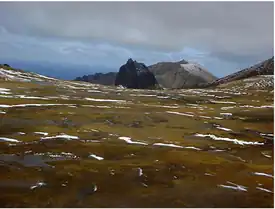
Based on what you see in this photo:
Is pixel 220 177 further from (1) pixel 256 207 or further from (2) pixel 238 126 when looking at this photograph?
(2) pixel 238 126

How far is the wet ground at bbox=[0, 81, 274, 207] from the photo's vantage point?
2480 cm

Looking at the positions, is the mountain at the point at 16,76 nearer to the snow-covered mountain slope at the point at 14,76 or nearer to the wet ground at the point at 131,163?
the snow-covered mountain slope at the point at 14,76

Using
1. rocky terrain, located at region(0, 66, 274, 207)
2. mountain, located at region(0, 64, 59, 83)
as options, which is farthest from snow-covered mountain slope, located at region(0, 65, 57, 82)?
rocky terrain, located at region(0, 66, 274, 207)

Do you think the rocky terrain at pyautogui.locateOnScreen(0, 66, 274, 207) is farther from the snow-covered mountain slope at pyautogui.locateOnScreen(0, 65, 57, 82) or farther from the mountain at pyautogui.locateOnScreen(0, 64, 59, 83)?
the snow-covered mountain slope at pyautogui.locateOnScreen(0, 65, 57, 82)

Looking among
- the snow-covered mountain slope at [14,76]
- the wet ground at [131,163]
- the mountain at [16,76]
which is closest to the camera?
the wet ground at [131,163]

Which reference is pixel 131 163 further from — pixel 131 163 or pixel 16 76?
pixel 16 76

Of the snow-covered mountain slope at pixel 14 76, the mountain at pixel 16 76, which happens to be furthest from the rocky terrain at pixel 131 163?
the snow-covered mountain slope at pixel 14 76

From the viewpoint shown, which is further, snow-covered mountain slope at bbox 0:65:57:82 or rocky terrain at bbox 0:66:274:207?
snow-covered mountain slope at bbox 0:65:57:82

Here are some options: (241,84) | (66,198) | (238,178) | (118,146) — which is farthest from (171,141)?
(241,84)

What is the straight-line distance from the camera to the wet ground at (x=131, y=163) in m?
24.8

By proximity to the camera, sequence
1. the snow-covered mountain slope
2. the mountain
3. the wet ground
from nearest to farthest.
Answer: the wet ground, the snow-covered mountain slope, the mountain

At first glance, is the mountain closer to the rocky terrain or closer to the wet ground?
the rocky terrain

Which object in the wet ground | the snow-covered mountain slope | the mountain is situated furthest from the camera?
the mountain

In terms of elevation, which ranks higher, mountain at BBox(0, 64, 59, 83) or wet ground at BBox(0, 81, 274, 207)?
mountain at BBox(0, 64, 59, 83)
